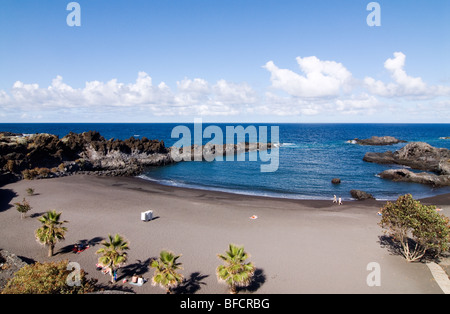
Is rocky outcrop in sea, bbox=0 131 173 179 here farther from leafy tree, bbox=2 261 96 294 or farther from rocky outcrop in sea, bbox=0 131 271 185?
leafy tree, bbox=2 261 96 294

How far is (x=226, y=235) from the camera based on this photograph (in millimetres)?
26094

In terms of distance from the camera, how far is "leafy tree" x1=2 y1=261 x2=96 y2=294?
1386 cm

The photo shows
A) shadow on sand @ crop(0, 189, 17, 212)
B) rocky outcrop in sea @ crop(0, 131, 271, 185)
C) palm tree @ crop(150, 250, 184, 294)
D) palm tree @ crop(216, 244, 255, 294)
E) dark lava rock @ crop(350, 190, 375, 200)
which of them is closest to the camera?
palm tree @ crop(150, 250, 184, 294)

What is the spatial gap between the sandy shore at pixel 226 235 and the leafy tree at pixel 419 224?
2038 millimetres

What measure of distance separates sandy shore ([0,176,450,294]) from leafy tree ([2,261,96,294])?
10.8 feet

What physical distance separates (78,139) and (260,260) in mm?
61365

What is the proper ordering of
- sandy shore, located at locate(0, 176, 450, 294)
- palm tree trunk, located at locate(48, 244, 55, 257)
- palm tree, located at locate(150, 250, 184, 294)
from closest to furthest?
palm tree, located at locate(150, 250, 184, 294), sandy shore, located at locate(0, 176, 450, 294), palm tree trunk, located at locate(48, 244, 55, 257)

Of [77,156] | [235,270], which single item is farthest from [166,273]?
[77,156]

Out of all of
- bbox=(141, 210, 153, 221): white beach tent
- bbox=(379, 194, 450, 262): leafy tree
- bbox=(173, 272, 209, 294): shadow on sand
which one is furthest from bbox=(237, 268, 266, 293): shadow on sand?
bbox=(141, 210, 153, 221): white beach tent

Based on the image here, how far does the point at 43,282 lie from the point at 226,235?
15416 mm

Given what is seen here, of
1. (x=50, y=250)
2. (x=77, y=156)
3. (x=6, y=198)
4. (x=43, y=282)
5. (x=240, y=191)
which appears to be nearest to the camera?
(x=43, y=282)

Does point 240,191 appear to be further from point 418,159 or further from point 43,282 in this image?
point 418,159
